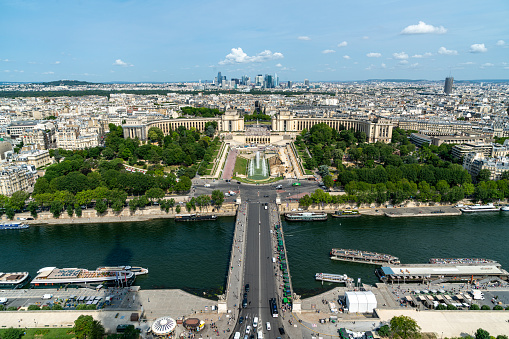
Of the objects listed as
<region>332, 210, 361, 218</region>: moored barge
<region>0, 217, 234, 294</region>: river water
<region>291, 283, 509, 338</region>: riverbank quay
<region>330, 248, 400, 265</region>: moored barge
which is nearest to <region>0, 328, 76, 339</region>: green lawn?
<region>0, 217, 234, 294</region>: river water

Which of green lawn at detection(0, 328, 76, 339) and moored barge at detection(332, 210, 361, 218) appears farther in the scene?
moored barge at detection(332, 210, 361, 218)

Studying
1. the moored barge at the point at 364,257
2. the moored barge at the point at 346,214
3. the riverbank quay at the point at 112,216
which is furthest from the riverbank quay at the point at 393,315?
the riverbank quay at the point at 112,216

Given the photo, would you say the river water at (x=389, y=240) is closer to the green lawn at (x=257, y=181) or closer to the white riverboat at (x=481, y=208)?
the white riverboat at (x=481, y=208)

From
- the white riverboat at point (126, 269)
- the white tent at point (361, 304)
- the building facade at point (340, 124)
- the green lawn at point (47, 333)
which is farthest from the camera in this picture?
the building facade at point (340, 124)

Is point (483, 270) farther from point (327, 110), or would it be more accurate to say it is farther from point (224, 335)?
point (327, 110)

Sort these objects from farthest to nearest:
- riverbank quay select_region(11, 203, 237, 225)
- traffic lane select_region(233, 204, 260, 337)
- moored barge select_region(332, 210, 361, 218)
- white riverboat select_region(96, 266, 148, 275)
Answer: moored barge select_region(332, 210, 361, 218), riverbank quay select_region(11, 203, 237, 225), white riverboat select_region(96, 266, 148, 275), traffic lane select_region(233, 204, 260, 337)

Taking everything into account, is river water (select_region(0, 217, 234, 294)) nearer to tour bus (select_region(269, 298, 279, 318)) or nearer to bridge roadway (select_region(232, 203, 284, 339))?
bridge roadway (select_region(232, 203, 284, 339))
